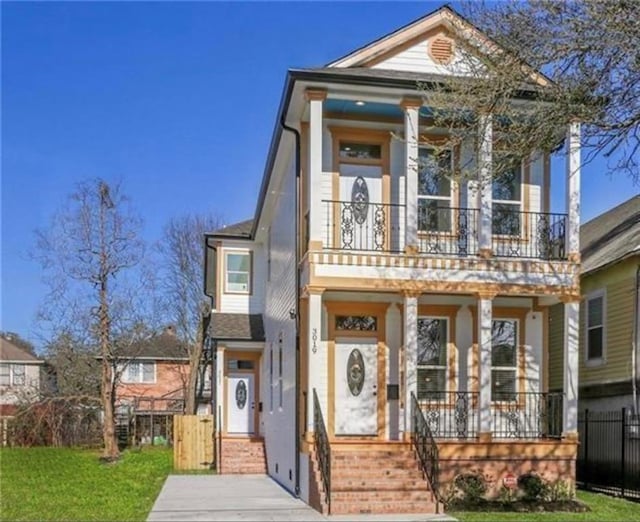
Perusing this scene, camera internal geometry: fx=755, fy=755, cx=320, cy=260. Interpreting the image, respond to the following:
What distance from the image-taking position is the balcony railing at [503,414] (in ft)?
45.2

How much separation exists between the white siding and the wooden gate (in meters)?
2.01

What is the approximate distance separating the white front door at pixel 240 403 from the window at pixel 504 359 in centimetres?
1001

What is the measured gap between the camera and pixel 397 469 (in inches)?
478

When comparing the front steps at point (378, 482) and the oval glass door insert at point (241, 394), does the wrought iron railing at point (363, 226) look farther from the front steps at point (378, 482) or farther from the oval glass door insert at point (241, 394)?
the oval glass door insert at point (241, 394)

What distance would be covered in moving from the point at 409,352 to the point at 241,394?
1109 centimetres

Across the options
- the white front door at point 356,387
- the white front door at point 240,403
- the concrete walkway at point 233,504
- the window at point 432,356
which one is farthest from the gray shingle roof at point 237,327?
the window at point 432,356

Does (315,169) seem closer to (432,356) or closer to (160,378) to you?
(432,356)

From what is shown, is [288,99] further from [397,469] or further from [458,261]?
[397,469]

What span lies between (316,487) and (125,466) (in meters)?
11.1

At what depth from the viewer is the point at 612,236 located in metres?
18.9

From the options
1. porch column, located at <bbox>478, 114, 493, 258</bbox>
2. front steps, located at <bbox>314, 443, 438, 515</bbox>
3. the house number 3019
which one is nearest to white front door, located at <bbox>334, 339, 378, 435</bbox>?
front steps, located at <bbox>314, 443, 438, 515</bbox>

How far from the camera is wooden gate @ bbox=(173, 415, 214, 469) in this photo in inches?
840

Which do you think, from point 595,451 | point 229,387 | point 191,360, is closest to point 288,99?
point 595,451

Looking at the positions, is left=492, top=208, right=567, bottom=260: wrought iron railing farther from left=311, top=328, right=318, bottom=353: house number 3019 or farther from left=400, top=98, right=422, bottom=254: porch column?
left=311, top=328, right=318, bottom=353: house number 3019
